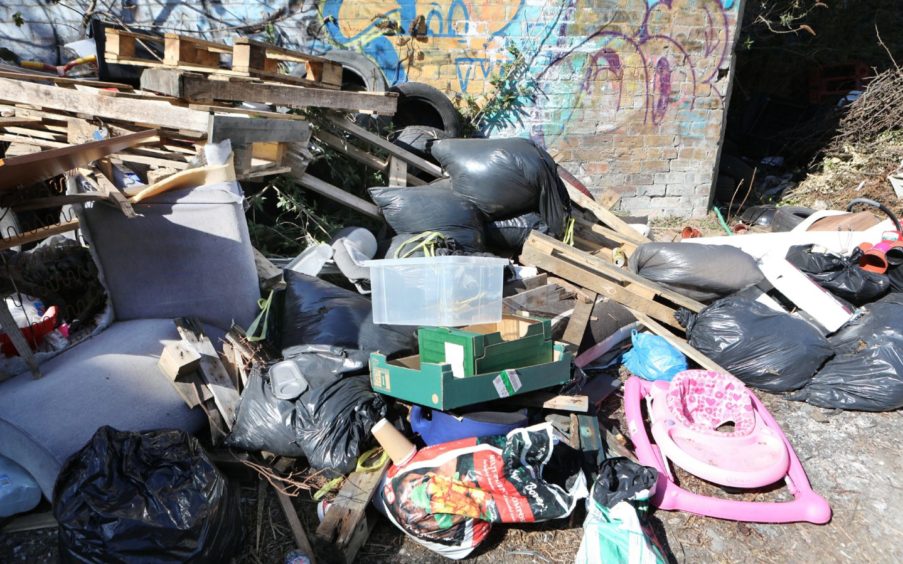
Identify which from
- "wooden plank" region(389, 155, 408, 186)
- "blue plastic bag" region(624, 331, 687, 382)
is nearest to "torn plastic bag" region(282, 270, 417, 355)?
"blue plastic bag" region(624, 331, 687, 382)

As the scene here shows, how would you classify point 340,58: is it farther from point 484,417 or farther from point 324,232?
point 484,417

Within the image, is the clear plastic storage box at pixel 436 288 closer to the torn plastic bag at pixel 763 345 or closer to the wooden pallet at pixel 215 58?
the torn plastic bag at pixel 763 345

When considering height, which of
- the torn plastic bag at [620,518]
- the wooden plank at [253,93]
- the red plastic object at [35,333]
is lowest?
the torn plastic bag at [620,518]

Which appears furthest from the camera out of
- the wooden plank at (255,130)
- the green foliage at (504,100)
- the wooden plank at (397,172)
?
the green foliage at (504,100)

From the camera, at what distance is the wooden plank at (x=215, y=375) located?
2.36m

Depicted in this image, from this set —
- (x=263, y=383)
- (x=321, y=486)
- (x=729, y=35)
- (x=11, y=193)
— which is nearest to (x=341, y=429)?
(x=321, y=486)

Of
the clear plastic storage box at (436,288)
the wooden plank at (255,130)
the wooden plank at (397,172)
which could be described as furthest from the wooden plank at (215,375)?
the wooden plank at (397,172)

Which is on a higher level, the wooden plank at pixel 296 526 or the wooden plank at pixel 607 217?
the wooden plank at pixel 607 217

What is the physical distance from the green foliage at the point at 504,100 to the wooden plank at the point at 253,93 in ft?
5.78

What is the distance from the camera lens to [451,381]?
207cm

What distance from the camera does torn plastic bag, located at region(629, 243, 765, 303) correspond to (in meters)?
3.36

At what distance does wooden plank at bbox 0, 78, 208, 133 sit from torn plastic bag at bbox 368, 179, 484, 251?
1.25 metres

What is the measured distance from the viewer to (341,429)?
2201 millimetres

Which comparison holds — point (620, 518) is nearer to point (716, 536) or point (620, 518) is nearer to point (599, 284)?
point (716, 536)
